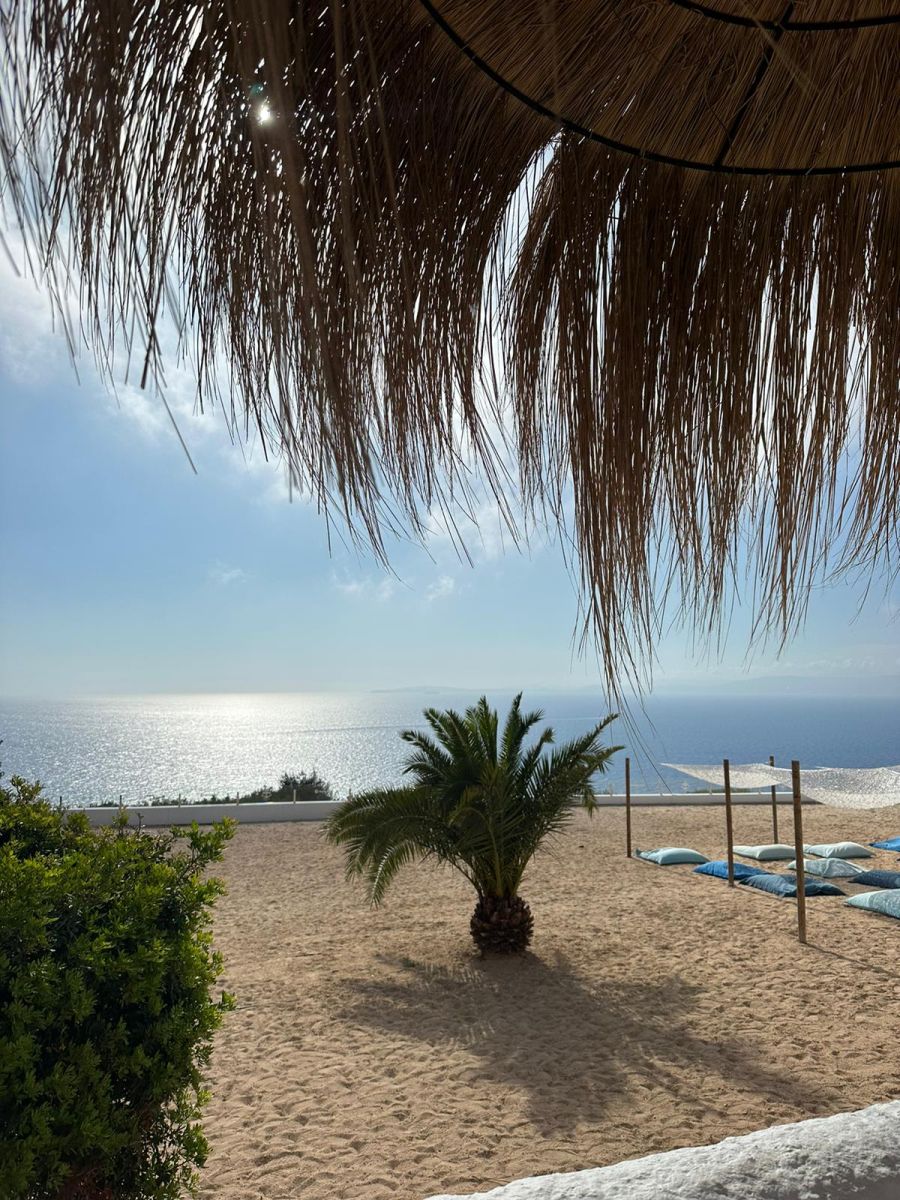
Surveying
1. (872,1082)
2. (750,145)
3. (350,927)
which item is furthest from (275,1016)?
(750,145)

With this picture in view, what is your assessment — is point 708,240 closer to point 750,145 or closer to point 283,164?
point 750,145

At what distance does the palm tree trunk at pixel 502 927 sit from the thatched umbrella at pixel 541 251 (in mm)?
6469

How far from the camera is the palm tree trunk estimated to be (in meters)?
7.26

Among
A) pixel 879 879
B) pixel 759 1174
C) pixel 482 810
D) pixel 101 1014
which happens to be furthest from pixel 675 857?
pixel 759 1174

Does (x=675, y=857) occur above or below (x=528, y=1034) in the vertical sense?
above

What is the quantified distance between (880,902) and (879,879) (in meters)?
1.35

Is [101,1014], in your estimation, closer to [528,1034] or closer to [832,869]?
[528,1034]

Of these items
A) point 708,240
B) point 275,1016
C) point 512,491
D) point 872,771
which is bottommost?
point 275,1016

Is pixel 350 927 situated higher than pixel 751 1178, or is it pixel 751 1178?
pixel 751 1178

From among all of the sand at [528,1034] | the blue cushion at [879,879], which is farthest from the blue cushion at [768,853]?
the sand at [528,1034]

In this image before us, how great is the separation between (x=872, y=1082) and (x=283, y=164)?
221 inches

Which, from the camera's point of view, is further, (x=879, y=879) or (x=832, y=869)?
(x=832, y=869)

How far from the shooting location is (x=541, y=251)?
3.99ft

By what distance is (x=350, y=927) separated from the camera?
27.5 feet
